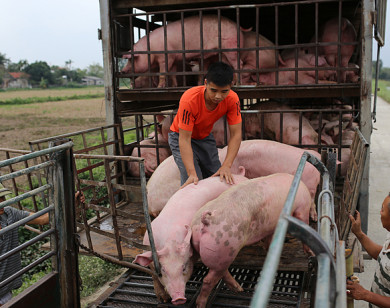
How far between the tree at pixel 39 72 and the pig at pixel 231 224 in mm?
85223

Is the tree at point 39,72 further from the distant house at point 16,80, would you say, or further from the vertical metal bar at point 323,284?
the vertical metal bar at point 323,284

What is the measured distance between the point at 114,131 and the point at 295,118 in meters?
2.49

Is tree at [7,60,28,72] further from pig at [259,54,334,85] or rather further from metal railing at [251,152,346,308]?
metal railing at [251,152,346,308]

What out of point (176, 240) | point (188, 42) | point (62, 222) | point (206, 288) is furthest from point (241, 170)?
point (188, 42)

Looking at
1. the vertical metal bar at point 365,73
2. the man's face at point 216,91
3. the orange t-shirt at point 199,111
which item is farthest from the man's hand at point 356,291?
the vertical metal bar at point 365,73

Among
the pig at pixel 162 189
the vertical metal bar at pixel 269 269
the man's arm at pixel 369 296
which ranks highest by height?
the vertical metal bar at pixel 269 269

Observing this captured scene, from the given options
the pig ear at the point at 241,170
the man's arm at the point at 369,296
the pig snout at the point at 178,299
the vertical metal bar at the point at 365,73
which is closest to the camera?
the man's arm at the point at 369,296

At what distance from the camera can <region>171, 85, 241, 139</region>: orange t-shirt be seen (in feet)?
12.5

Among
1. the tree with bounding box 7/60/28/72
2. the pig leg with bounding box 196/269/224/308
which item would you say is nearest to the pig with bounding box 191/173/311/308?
the pig leg with bounding box 196/269/224/308

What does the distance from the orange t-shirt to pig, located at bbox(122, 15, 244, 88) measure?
6.23ft

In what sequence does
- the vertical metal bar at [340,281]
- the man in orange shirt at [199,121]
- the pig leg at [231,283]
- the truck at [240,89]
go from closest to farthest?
the vertical metal bar at [340,281], the pig leg at [231,283], the man in orange shirt at [199,121], the truck at [240,89]

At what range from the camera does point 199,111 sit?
3.88 meters

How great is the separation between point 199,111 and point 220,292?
1588mm

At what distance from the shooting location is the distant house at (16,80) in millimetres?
84881
